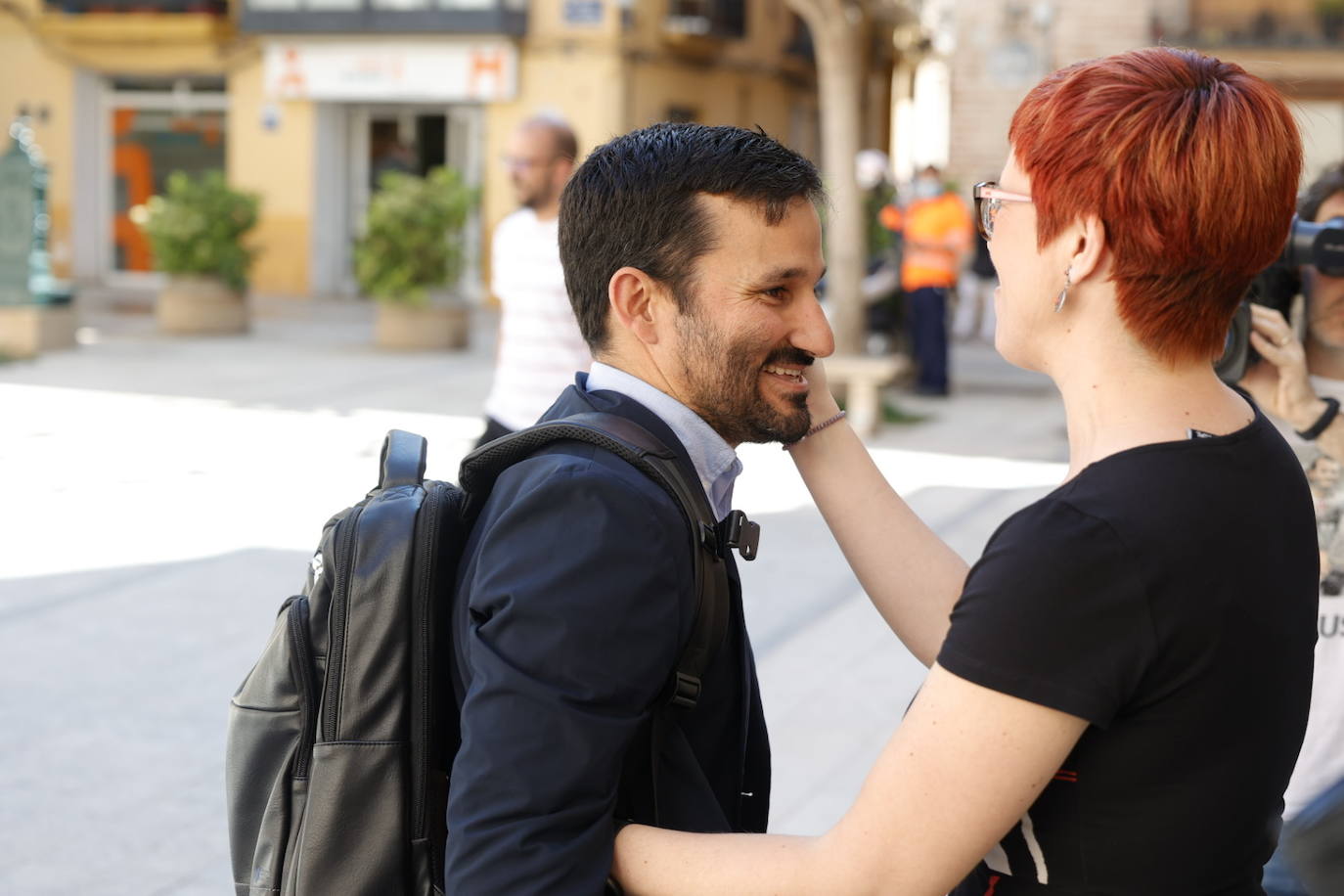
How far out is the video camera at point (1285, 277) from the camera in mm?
2418

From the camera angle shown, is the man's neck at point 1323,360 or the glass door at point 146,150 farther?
the glass door at point 146,150

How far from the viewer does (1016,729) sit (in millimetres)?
1268

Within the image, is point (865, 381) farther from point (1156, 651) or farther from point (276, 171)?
point (276, 171)

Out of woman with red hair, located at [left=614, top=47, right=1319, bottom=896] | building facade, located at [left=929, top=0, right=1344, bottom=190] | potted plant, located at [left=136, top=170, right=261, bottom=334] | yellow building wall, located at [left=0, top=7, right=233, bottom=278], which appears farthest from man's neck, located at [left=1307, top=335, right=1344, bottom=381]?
yellow building wall, located at [left=0, top=7, right=233, bottom=278]

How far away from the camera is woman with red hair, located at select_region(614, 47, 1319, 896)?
4.15 ft

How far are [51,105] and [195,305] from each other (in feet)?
28.7

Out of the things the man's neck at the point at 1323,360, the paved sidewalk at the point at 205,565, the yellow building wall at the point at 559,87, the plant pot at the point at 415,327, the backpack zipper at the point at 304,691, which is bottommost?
the paved sidewalk at the point at 205,565

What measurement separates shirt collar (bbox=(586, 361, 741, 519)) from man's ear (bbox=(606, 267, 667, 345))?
47 mm

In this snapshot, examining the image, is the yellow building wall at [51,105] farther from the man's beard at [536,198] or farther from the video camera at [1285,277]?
the video camera at [1285,277]

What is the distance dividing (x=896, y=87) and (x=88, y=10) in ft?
57.0

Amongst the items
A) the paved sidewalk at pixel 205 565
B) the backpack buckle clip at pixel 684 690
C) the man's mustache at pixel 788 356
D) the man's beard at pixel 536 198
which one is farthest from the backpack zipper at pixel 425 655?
the man's beard at pixel 536 198

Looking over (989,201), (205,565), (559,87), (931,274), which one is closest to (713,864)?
(989,201)

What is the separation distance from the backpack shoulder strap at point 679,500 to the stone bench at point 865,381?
348 inches

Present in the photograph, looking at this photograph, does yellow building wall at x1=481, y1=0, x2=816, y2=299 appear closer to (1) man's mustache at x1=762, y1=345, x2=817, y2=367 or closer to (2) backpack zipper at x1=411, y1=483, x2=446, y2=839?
(1) man's mustache at x1=762, y1=345, x2=817, y2=367
